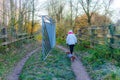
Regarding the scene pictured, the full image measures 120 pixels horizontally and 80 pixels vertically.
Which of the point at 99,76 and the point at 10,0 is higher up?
the point at 10,0

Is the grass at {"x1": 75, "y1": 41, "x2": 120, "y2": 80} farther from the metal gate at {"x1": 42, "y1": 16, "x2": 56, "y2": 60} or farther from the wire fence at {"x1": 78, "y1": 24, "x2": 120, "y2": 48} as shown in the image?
the metal gate at {"x1": 42, "y1": 16, "x2": 56, "y2": 60}

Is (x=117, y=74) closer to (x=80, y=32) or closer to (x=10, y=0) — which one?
(x=10, y=0)

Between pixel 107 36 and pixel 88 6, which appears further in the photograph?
pixel 88 6

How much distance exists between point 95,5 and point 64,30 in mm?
5463

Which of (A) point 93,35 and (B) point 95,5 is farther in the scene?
(B) point 95,5

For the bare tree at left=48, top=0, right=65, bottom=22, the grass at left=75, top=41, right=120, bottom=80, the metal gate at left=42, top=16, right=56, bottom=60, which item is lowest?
the grass at left=75, top=41, right=120, bottom=80

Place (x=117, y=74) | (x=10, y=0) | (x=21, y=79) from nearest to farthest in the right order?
(x=117, y=74)
(x=21, y=79)
(x=10, y=0)

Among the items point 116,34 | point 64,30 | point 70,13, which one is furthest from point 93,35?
point 70,13

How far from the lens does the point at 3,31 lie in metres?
15.2

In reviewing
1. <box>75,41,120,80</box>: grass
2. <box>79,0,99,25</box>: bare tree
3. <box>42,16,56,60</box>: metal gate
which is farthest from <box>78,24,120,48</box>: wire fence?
<box>79,0,99,25</box>: bare tree

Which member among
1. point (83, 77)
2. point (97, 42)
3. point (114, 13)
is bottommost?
point (83, 77)

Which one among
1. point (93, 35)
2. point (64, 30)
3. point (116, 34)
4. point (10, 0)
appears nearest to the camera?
point (116, 34)

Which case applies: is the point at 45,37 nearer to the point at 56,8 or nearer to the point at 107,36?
the point at 107,36

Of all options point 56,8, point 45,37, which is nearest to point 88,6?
point 56,8
